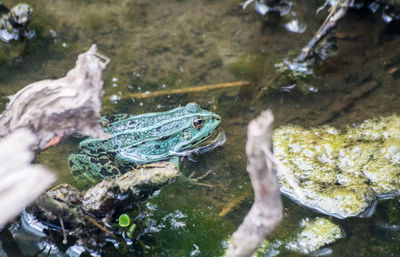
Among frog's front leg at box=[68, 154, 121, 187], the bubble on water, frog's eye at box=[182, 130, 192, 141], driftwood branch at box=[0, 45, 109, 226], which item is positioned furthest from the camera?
the bubble on water

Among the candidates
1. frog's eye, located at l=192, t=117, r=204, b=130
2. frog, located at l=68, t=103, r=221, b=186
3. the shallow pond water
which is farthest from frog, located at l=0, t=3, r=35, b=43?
frog's eye, located at l=192, t=117, r=204, b=130

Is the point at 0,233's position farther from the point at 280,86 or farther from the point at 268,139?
the point at 280,86

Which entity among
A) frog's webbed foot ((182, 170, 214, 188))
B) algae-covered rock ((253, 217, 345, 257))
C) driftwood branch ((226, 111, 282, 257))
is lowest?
algae-covered rock ((253, 217, 345, 257))

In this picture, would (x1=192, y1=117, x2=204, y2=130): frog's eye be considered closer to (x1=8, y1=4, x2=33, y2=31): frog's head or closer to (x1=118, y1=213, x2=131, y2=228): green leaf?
(x1=118, y1=213, x2=131, y2=228): green leaf

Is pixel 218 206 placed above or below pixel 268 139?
below

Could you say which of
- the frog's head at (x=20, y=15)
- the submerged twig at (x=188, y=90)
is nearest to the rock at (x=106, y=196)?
the submerged twig at (x=188, y=90)

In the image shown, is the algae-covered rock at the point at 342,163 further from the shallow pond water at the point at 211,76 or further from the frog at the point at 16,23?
the frog at the point at 16,23

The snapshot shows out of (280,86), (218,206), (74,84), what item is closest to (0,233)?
(74,84)
